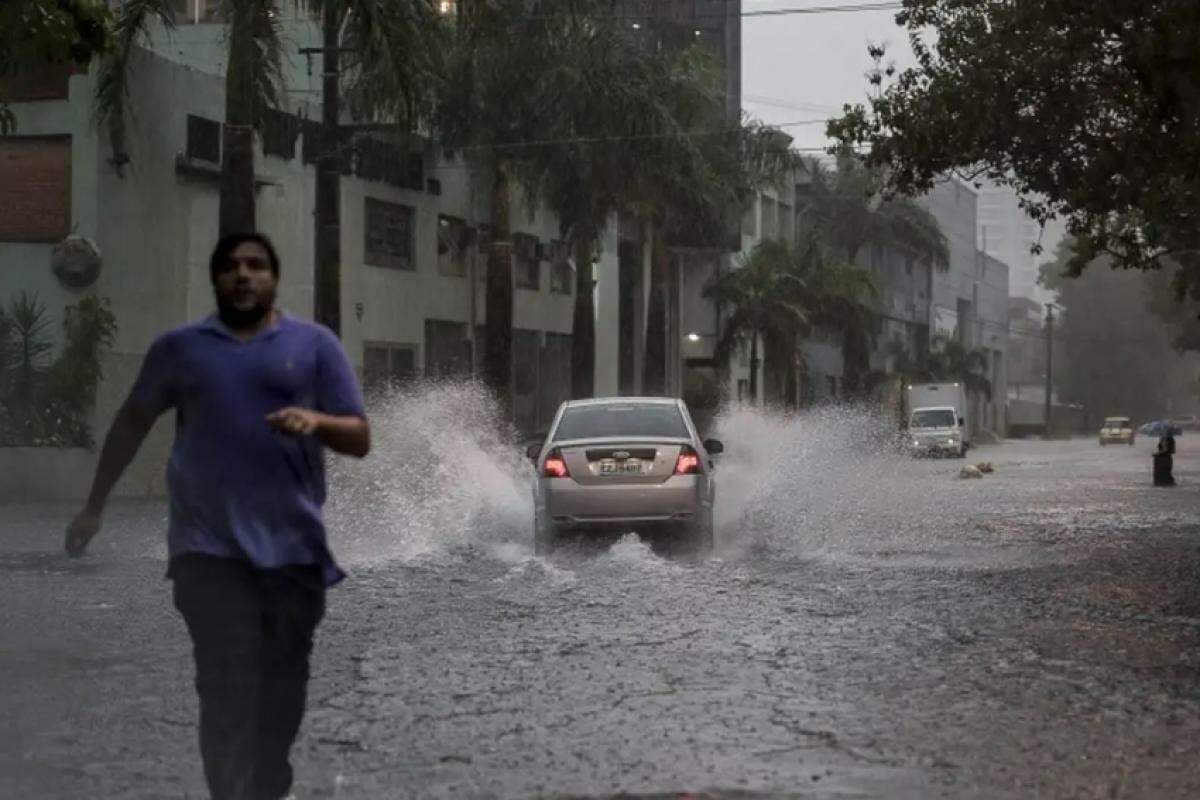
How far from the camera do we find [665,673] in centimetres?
1115

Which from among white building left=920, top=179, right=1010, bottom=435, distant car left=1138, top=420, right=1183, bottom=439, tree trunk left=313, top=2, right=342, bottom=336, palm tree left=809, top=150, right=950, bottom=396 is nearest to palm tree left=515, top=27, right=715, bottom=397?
tree trunk left=313, top=2, right=342, bottom=336

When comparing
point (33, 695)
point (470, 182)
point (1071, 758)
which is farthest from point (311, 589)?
point (470, 182)

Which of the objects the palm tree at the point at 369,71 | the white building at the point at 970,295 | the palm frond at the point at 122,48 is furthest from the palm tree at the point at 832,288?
A: the white building at the point at 970,295

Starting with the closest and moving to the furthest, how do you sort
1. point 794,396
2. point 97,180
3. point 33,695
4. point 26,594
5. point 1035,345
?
point 33,695 < point 26,594 < point 97,180 < point 794,396 < point 1035,345

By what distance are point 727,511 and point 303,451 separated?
19291mm

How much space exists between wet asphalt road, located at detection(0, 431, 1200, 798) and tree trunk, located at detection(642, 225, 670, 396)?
31.9m

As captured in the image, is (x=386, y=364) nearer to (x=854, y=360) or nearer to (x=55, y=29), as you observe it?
(x=55, y=29)

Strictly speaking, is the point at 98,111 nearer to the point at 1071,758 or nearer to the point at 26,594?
the point at 26,594

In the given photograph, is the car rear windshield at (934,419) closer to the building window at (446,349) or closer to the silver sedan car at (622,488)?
the building window at (446,349)

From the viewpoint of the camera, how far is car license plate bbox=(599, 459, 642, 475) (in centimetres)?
1938

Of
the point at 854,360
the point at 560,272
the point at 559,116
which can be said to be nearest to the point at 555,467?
the point at 559,116

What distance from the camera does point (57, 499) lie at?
104 ft

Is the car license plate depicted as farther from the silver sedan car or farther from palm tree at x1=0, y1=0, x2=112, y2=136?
palm tree at x1=0, y1=0, x2=112, y2=136

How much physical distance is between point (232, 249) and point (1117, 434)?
3682 inches
